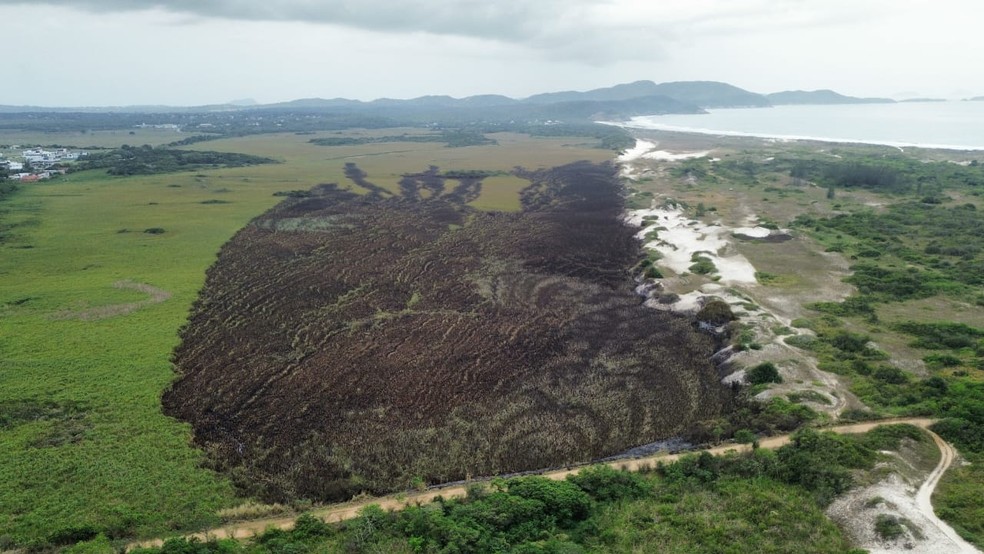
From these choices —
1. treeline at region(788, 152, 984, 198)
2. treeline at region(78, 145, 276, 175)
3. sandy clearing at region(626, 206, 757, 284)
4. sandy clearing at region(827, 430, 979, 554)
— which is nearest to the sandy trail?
sandy clearing at region(827, 430, 979, 554)

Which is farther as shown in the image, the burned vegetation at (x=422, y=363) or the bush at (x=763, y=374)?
the bush at (x=763, y=374)

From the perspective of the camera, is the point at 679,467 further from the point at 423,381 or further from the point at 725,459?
the point at 423,381

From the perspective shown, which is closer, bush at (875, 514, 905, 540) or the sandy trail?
the sandy trail

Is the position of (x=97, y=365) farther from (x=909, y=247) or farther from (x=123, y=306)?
(x=909, y=247)

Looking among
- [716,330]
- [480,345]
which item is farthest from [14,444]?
[716,330]

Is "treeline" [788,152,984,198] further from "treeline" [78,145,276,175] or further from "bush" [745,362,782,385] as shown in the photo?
"treeline" [78,145,276,175]

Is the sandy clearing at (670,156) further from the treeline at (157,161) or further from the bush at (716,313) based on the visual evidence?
the bush at (716,313)

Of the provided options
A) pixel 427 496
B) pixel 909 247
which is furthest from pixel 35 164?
pixel 909 247

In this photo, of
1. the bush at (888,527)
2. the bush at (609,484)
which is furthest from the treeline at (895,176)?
the bush at (609,484)
